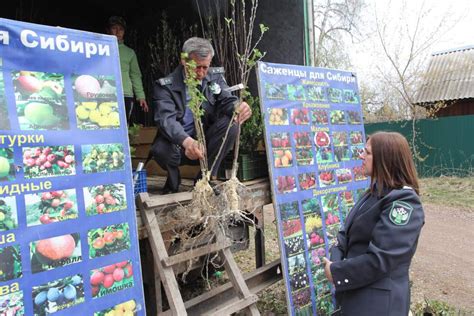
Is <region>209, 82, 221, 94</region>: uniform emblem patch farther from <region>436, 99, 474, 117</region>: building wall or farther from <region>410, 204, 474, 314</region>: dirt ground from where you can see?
<region>436, 99, 474, 117</region>: building wall

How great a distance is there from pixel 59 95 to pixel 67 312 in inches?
42.6

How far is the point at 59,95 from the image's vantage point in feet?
6.40

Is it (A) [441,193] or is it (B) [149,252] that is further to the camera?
(A) [441,193]

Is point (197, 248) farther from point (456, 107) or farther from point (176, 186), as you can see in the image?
point (456, 107)

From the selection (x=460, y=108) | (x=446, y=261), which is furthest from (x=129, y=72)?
(x=460, y=108)

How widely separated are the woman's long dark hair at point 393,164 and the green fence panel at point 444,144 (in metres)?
10.6

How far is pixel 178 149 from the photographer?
298cm

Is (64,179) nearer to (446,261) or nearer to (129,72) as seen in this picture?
(129,72)

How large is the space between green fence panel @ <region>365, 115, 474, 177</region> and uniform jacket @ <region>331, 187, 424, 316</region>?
34.8 ft

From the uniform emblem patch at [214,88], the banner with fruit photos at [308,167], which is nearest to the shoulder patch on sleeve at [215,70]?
the uniform emblem patch at [214,88]

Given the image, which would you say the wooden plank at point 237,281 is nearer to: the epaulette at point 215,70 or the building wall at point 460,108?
the epaulette at point 215,70

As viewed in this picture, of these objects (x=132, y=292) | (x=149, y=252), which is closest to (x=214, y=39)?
(x=149, y=252)

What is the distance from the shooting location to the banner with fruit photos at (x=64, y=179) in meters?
1.77

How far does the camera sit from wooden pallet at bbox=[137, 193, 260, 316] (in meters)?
2.39
